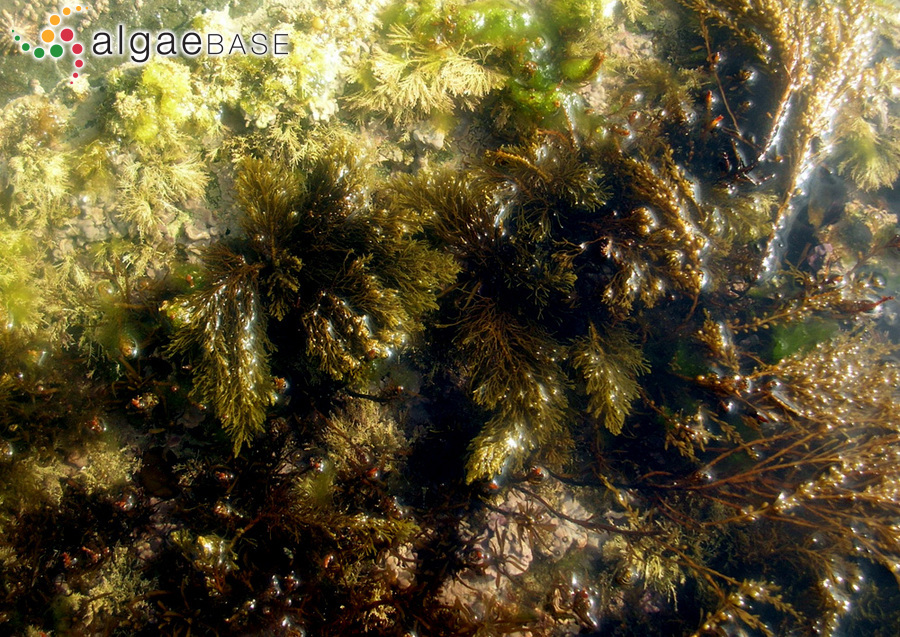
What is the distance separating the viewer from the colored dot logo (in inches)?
117


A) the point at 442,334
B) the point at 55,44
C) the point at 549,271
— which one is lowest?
the point at 442,334

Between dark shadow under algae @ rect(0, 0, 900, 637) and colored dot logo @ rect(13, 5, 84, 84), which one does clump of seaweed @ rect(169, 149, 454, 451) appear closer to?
dark shadow under algae @ rect(0, 0, 900, 637)

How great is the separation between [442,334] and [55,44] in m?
3.20

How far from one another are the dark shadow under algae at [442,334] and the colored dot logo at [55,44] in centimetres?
9

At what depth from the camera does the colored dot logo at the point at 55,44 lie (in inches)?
117

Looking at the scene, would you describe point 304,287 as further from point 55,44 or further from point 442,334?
point 55,44

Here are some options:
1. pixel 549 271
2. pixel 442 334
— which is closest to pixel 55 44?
pixel 442 334

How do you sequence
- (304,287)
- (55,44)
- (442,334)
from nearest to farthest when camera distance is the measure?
(304,287) → (55,44) → (442,334)

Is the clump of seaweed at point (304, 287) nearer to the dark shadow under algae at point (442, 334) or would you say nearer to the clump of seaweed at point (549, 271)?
the dark shadow under algae at point (442, 334)

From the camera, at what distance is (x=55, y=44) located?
2.98 m

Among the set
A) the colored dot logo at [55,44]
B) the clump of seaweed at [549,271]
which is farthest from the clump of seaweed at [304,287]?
the colored dot logo at [55,44]

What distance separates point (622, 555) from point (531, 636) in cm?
89

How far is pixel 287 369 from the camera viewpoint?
2.81m

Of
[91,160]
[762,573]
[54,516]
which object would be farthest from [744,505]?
[91,160]
